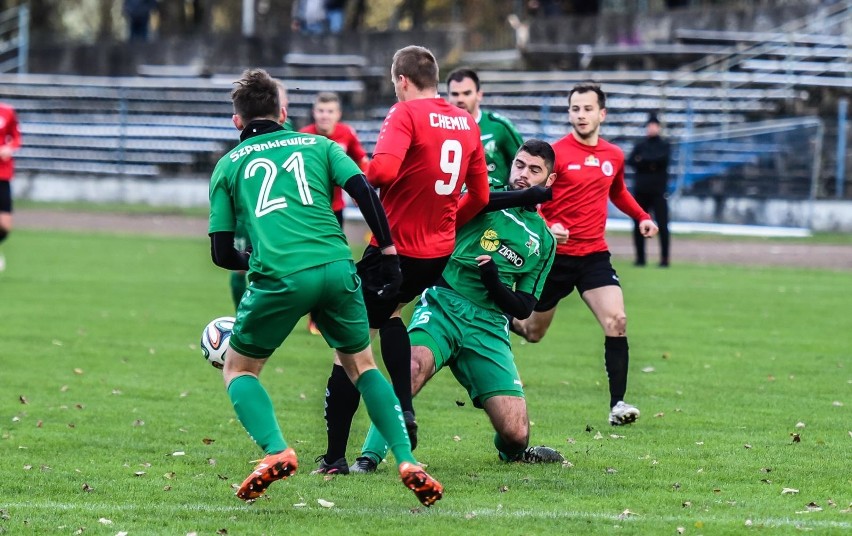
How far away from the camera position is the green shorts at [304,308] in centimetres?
592

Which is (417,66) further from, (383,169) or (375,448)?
(375,448)

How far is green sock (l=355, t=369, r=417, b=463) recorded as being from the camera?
6.08 m

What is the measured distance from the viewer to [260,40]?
125 feet

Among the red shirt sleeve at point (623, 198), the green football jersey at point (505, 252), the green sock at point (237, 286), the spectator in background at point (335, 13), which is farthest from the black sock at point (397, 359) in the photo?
the spectator in background at point (335, 13)

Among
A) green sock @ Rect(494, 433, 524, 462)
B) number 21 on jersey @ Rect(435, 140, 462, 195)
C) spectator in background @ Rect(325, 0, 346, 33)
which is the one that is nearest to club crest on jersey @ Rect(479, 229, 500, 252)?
number 21 on jersey @ Rect(435, 140, 462, 195)

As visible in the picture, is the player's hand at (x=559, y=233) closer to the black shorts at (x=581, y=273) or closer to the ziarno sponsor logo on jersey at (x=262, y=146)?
the black shorts at (x=581, y=273)

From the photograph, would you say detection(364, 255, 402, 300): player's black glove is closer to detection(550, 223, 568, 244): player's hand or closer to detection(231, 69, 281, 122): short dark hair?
Result: detection(231, 69, 281, 122): short dark hair

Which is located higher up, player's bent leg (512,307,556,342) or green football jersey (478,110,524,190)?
green football jersey (478,110,524,190)

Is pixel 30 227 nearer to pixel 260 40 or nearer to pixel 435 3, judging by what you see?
pixel 260 40

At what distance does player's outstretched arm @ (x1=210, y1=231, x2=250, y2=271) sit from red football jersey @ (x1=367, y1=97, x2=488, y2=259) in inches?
41.7

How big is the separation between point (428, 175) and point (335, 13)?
3196 centimetres

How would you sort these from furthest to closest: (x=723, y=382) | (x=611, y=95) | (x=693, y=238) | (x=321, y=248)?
(x=611, y=95) < (x=693, y=238) < (x=723, y=382) < (x=321, y=248)

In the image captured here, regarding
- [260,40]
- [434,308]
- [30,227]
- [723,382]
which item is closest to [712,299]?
[723,382]

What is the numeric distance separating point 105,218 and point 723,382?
2094 cm
